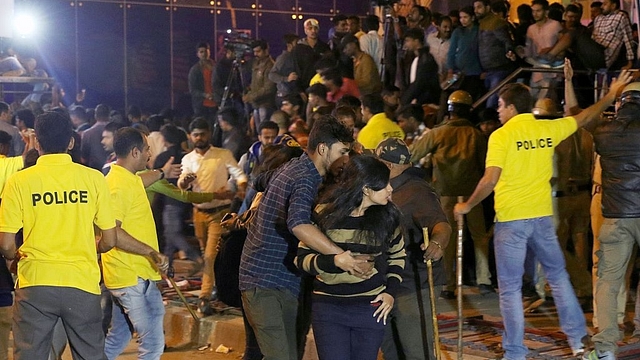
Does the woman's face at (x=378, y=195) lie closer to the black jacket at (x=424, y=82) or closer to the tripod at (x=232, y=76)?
the black jacket at (x=424, y=82)

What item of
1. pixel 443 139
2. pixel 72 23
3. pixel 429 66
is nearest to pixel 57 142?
pixel 443 139

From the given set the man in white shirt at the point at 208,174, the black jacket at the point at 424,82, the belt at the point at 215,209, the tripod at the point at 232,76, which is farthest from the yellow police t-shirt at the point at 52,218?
the tripod at the point at 232,76

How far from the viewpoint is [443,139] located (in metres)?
10.8

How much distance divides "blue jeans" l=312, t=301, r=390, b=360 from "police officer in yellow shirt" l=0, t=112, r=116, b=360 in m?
1.46

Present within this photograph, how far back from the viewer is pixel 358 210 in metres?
6.21

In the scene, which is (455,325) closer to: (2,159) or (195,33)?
(2,159)

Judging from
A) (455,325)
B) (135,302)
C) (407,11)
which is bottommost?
(455,325)

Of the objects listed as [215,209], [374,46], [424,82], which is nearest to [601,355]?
[215,209]

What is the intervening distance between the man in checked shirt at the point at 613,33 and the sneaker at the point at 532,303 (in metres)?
3.51

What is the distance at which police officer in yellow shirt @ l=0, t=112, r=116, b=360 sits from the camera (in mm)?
6539

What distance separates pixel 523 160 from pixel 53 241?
360cm

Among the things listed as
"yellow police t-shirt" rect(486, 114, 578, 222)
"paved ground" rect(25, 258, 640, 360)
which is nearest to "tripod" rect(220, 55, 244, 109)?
"paved ground" rect(25, 258, 640, 360)

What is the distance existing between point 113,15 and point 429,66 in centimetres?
1002

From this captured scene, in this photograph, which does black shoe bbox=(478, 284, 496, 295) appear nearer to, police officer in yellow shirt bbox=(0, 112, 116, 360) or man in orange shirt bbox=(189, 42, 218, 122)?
police officer in yellow shirt bbox=(0, 112, 116, 360)
